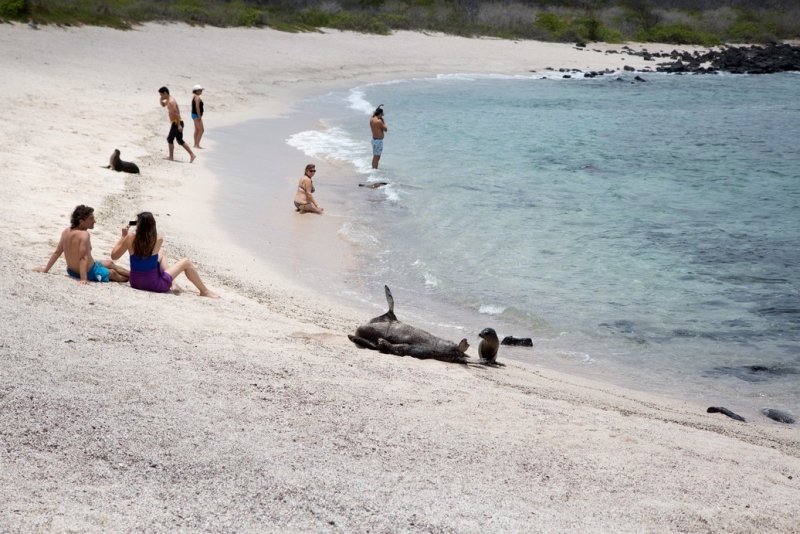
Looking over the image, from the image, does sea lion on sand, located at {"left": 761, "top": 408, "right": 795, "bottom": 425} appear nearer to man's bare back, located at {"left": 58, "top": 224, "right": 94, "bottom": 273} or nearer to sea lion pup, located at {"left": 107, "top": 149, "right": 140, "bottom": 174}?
man's bare back, located at {"left": 58, "top": 224, "right": 94, "bottom": 273}

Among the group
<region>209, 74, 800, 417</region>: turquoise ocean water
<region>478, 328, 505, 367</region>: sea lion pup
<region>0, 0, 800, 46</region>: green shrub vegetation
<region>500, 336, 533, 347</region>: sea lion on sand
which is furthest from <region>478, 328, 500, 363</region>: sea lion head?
<region>0, 0, 800, 46</region>: green shrub vegetation

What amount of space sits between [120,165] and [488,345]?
913cm

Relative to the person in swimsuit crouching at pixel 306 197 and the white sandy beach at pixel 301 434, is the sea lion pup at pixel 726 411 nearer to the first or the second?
the white sandy beach at pixel 301 434

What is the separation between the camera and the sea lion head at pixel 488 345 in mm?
7438

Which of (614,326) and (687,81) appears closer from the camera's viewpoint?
(614,326)

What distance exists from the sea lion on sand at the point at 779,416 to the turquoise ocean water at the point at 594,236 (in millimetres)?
135

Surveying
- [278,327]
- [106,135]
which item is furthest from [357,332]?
[106,135]

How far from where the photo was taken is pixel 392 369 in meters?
6.52

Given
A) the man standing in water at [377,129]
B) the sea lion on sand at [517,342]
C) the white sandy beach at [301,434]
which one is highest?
the man standing in water at [377,129]

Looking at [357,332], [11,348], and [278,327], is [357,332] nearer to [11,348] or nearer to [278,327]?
[278,327]

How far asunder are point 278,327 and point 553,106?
27.3 m

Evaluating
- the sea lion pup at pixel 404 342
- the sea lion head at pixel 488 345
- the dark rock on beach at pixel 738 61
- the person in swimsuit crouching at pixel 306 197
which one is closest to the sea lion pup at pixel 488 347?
the sea lion head at pixel 488 345

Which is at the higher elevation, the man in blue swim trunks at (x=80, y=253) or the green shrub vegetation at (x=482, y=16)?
the green shrub vegetation at (x=482, y=16)

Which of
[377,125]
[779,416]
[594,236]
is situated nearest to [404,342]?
[779,416]
